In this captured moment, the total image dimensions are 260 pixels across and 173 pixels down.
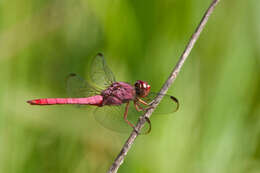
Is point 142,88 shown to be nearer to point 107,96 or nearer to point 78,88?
point 107,96

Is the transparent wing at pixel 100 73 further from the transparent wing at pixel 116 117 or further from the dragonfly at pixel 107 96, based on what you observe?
the transparent wing at pixel 116 117

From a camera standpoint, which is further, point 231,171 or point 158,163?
point 231,171

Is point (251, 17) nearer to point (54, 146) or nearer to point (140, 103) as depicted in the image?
point (140, 103)

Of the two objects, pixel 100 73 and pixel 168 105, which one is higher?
pixel 100 73

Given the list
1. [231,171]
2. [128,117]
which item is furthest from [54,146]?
[231,171]

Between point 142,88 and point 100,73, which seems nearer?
point 142,88

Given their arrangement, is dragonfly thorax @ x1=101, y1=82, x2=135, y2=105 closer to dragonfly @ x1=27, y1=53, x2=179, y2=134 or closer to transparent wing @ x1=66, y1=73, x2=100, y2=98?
dragonfly @ x1=27, y1=53, x2=179, y2=134

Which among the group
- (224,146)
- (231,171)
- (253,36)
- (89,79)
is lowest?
(231,171)

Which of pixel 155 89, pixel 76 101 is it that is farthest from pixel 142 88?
pixel 76 101

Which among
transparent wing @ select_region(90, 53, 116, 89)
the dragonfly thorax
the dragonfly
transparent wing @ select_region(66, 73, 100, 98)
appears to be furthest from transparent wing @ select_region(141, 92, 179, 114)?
transparent wing @ select_region(66, 73, 100, 98)
